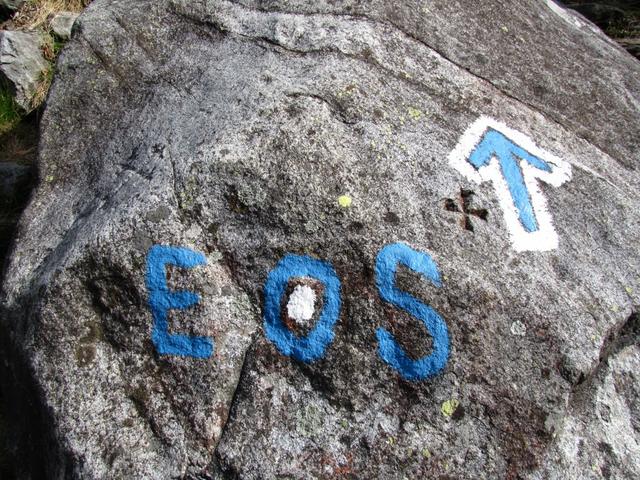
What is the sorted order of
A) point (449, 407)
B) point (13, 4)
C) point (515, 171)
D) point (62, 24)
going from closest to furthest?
1. point (449, 407)
2. point (515, 171)
3. point (62, 24)
4. point (13, 4)

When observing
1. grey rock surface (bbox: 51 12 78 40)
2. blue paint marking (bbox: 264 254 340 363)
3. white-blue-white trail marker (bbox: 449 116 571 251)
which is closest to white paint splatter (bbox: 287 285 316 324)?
blue paint marking (bbox: 264 254 340 363)

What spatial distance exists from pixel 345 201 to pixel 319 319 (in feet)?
1.88

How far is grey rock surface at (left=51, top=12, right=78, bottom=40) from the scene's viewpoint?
7309 mm

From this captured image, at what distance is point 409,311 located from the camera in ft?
9.04

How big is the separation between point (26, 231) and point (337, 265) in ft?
6.12

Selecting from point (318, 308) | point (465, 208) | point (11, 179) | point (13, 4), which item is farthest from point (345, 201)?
point (13, 4)

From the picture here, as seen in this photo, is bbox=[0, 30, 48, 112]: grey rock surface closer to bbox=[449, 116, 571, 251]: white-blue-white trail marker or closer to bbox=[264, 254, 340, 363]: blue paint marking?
bbox=[264, 254, 340, 363]: blue paint marking

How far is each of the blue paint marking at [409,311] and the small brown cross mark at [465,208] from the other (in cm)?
34

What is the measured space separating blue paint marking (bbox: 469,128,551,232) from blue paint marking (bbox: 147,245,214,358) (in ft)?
5.21

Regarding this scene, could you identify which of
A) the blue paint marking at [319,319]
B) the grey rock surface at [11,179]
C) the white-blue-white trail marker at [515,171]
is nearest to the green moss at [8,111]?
the grey rock surface at [11,179]

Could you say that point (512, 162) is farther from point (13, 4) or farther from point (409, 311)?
point (13, 4)

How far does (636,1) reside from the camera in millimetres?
8320

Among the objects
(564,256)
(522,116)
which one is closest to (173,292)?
(564,256)

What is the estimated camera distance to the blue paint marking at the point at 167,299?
282 centimetres
